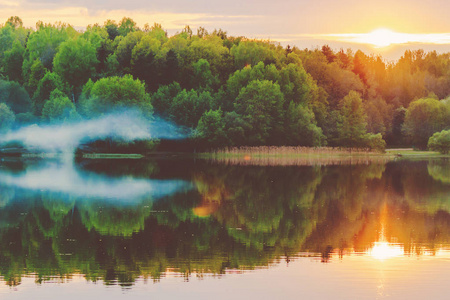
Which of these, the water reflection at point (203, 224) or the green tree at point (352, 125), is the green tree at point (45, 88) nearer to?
the green tree at point (352, 125)

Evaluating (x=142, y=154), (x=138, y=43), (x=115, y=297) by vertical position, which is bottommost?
(x=115, y=297)

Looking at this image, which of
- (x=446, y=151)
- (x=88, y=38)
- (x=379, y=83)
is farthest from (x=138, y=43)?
(x=379, y=83)

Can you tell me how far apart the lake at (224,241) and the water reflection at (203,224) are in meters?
0.05

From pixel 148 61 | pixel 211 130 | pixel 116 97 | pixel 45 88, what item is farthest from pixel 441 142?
pixel 45 88

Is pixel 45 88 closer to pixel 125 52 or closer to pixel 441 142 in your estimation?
pixel 125 52

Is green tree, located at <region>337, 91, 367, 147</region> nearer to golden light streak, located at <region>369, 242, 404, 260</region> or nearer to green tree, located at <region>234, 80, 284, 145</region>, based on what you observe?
green tree, located at <region>234, 80, 284, 145</region>

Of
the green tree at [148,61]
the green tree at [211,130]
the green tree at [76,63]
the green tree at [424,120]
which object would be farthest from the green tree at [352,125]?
the green tree at [76,63]

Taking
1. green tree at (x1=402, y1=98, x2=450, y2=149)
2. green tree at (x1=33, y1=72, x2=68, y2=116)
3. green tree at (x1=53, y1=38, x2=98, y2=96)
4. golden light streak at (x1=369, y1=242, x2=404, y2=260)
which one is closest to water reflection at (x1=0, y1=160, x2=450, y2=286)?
golden light streak at (x1=369, y1=242, x2=404, y2=260)

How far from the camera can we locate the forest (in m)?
86.8

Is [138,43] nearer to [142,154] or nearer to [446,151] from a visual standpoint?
[142,154]

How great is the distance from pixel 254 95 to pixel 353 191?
175 ft

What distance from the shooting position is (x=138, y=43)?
315 ft

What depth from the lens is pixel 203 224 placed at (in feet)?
85.1

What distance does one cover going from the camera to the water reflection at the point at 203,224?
19344 mm
